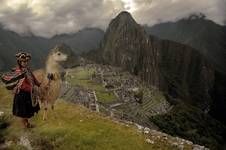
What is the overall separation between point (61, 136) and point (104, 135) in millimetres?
2894

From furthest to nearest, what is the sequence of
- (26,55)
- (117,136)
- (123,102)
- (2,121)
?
1. (123,102)
2. (2,121)
3. (117,136)
4. (26,55)

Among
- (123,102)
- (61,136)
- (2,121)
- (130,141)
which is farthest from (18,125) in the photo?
(123,102)

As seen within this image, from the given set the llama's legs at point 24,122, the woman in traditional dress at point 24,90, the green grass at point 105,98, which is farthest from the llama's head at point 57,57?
the green grass at point 105,98

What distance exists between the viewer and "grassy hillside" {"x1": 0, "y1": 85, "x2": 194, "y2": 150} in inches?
1010

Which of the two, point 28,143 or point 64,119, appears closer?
point 28,143

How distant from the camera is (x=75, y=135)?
2630cm

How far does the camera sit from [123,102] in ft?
617

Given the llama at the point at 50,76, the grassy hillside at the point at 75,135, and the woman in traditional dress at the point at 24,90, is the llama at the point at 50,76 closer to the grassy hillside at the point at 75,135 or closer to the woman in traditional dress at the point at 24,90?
the woman in traditional dress at the point at 24,90

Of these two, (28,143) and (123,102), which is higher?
(28,143)

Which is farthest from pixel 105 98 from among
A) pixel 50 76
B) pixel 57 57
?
pixel 57 57

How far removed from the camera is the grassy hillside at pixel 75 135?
2566cm

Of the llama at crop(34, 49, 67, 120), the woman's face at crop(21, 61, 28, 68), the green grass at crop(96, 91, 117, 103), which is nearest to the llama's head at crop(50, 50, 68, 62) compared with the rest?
the llama at crop(34, 49, 67, 120)

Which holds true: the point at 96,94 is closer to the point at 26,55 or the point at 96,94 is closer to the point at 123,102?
the point at 123,102

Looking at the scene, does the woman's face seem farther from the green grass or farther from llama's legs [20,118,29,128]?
the green grass
